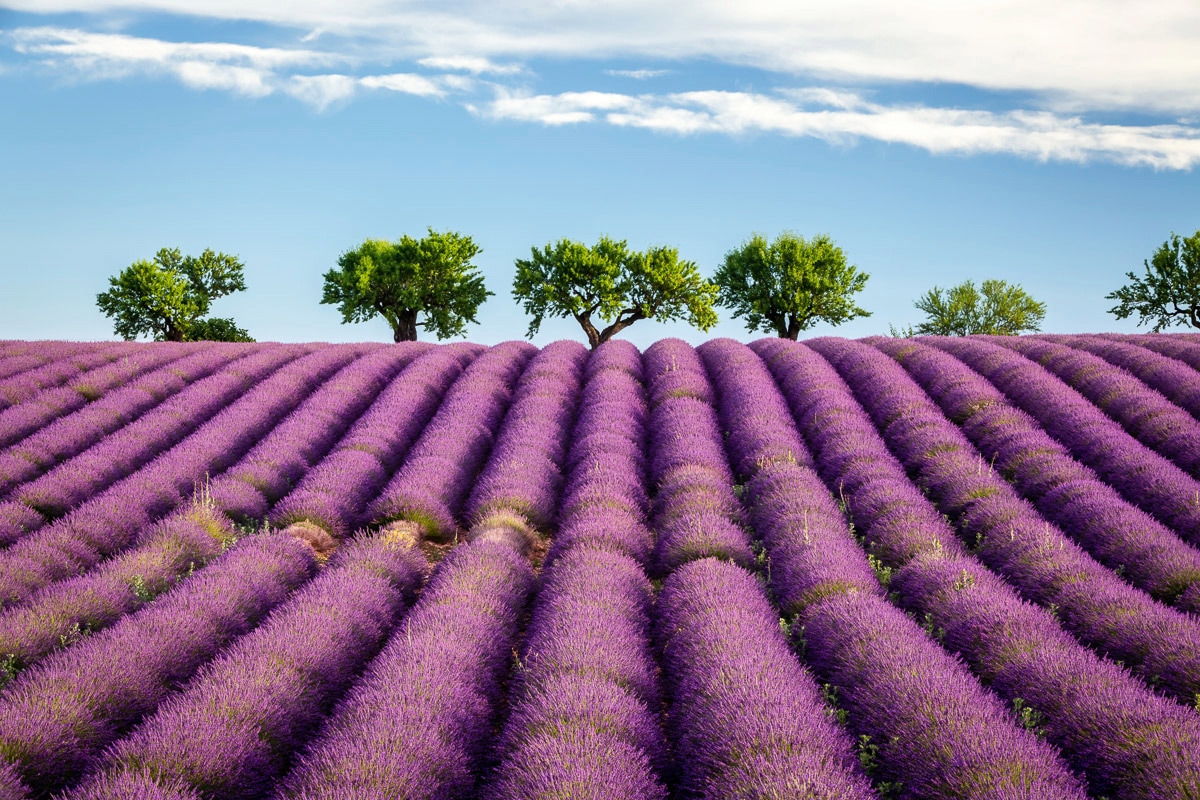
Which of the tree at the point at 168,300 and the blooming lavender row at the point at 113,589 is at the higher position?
the blooming lavender row at the point at 113,589

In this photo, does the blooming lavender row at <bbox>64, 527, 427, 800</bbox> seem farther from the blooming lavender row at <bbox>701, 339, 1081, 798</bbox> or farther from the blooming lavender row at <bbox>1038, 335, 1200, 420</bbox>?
the blooming lavender row at <bbox>1038, 335, 1200, 420</bbox>

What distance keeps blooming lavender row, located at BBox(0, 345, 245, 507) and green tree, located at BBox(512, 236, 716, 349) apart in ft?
76.9

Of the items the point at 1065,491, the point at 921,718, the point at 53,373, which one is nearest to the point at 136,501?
the point at 53,373

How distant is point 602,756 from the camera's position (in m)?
4.36

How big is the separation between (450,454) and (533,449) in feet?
3.76

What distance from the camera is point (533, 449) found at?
38.3 feet

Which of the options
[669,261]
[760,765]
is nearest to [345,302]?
[669,261]

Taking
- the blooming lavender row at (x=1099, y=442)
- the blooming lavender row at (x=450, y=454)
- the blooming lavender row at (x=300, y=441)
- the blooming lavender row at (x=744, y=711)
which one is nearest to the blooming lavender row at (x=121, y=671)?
the blooming lavender row at (x=450, y=454)

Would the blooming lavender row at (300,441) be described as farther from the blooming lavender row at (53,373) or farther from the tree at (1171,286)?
the tree at (1171,286)

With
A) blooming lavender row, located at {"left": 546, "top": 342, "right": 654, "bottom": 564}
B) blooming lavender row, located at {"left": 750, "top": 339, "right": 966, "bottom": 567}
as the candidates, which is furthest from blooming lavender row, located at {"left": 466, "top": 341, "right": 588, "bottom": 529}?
blooming lavender row, located at {"left": 750, "top": 339, "right": 966, "bottom": 567}

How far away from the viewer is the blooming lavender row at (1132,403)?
11094 millimetres

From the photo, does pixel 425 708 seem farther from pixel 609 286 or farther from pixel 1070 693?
pixel 609 286

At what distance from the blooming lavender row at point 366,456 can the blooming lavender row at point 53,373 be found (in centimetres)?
619

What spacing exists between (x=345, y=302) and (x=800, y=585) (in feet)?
134
